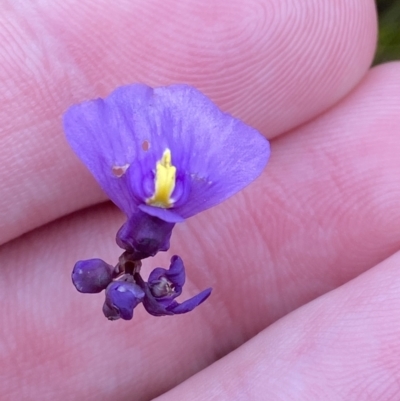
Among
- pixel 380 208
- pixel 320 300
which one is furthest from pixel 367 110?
pixel 320 300

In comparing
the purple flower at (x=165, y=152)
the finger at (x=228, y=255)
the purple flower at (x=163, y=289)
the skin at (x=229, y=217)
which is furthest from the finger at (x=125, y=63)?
the purple flower at (x=163, y=289)

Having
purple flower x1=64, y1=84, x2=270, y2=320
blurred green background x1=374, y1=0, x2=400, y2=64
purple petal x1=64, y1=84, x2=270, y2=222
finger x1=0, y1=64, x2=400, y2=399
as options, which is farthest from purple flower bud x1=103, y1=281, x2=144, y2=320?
blurred green background x1=374, y1=0, x2=400, y2=64

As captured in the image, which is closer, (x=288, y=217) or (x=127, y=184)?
(x=127, y=184)

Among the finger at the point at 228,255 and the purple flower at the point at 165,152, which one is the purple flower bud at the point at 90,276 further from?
the finger at the point at 228,255

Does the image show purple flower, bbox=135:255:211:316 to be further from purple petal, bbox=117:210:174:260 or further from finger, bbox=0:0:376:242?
finger, bbox=0:0:376:242

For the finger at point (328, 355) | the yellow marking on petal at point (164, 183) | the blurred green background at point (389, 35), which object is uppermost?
the blurred green background at point (389, 35)

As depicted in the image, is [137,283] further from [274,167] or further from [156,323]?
[274,167]
